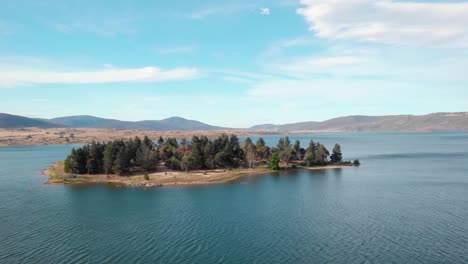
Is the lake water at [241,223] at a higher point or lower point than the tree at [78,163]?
lower

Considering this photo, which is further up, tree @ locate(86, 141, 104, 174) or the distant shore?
tree @ locate(86, 141, 104, 174)

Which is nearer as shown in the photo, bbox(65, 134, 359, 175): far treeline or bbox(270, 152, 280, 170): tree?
bbox(65, 134, 359, 175): far treeline

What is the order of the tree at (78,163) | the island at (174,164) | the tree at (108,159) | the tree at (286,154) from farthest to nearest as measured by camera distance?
the tree at (286,154) → the tree at (78,163) → the tree at (108,159) → the island at (174,164)

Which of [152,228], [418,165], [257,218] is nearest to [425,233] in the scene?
[257,218]

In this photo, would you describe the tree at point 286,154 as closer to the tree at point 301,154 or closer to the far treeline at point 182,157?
the far treeline at point 182,157

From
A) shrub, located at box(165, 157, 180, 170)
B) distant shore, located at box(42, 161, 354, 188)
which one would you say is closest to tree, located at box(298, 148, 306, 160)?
distant shore, located at box(42, 161, 354, 188)

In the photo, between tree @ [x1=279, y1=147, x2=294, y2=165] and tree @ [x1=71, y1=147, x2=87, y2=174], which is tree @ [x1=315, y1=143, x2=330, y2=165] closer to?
tree @ [x1=279, y1=147, x2=294, y2=165]

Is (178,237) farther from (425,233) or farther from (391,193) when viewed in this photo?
(391,193)

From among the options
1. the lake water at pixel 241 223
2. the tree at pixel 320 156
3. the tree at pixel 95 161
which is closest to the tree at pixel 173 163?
the tree at pixel 95 161
